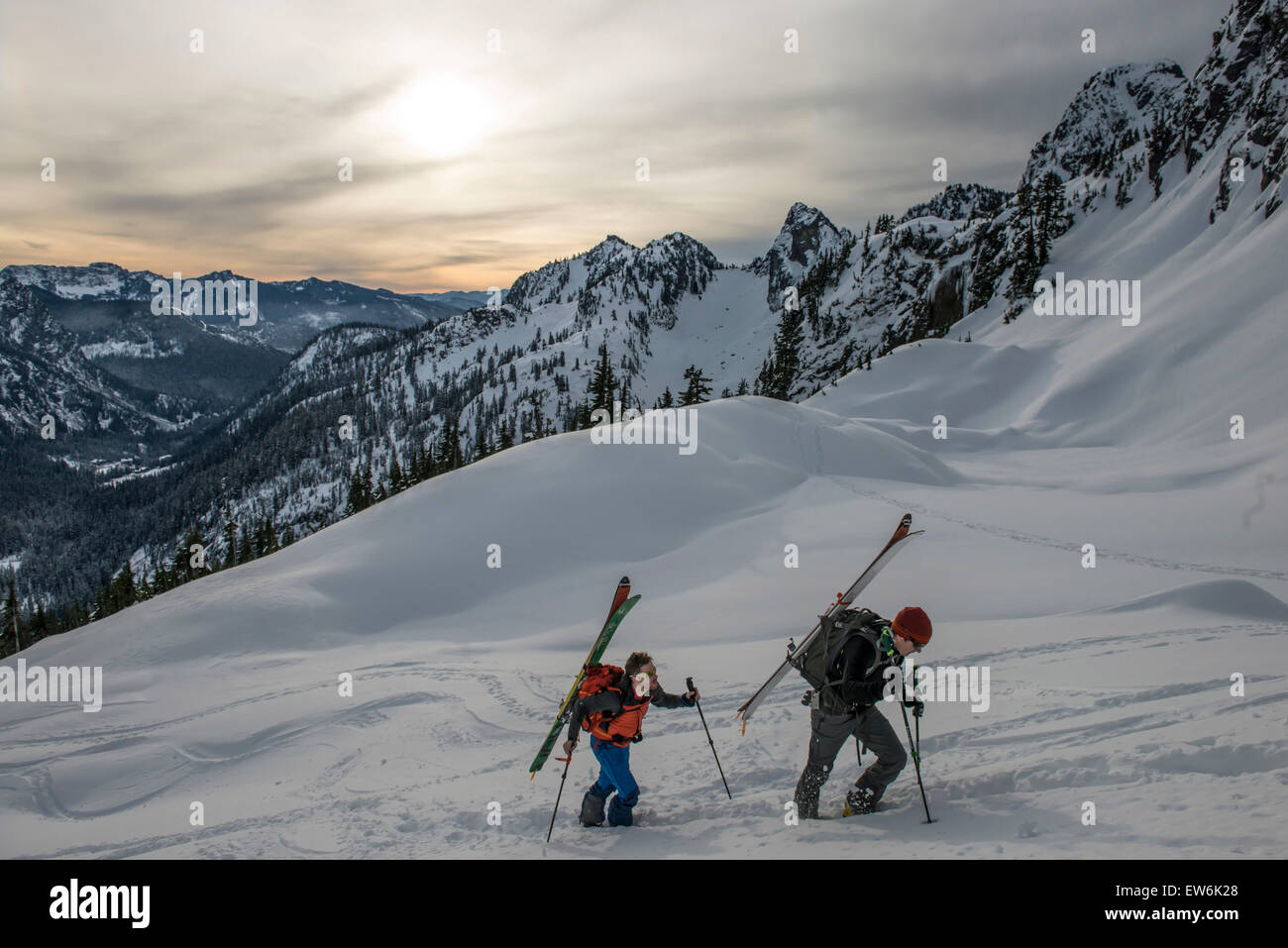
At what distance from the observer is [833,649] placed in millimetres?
6520

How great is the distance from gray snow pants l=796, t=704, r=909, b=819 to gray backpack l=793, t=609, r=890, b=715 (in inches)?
6.7

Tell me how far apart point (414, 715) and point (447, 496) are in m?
13.2

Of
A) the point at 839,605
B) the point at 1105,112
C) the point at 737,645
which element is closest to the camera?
the point at 839,605

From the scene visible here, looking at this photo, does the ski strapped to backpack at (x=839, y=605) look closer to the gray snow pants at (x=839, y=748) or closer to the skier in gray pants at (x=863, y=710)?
the skier in gray pants at (x=863, y=710)

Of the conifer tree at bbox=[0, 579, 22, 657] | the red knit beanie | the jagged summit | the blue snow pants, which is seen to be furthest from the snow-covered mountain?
the jagged summit

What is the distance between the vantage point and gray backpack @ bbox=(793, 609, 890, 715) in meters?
6.38

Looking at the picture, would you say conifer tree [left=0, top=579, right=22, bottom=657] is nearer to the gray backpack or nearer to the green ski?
the green ski

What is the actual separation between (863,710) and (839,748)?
1.50ft

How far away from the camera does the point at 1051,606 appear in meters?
13.7

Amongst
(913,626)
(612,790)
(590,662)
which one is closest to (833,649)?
(913,626)

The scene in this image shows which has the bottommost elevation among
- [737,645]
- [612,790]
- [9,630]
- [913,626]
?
[9,630]

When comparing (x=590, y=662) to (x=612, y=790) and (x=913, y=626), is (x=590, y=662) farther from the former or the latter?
(x=913, y=626)

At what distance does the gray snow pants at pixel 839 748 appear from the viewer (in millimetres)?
6422

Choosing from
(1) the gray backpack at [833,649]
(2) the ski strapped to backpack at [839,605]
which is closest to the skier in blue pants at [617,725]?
(2) the ski strapped to backpack at [839,605]
